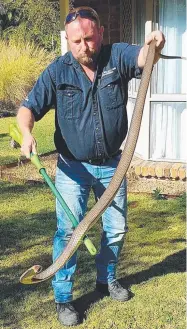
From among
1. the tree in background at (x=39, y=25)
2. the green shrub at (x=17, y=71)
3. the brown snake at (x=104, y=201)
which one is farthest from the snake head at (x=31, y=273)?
the tree in background at (x=39, y=25)

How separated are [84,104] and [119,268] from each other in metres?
1.69

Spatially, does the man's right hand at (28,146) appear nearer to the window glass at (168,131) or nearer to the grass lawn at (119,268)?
the grass lawn at (119,268)

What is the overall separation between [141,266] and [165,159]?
327 cm

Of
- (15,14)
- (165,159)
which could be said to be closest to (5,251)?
(165,159)

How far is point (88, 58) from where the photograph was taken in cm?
352

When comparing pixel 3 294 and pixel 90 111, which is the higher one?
pixel 90 111

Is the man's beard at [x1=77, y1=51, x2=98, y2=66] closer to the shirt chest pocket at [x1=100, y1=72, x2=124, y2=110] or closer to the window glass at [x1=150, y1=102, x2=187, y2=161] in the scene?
the shirt chest pocket at [x1=100, y1=72, x2=124, y2=110]

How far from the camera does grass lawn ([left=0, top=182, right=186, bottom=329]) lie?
394 cm

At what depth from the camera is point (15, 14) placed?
82.4 ft

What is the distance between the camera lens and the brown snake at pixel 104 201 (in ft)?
10.2

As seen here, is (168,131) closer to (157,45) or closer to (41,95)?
(41,95)

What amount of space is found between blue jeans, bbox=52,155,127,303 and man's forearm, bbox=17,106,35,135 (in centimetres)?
41

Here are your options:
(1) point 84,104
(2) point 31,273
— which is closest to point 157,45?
(1) point 84,104

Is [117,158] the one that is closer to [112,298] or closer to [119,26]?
[112,298]
